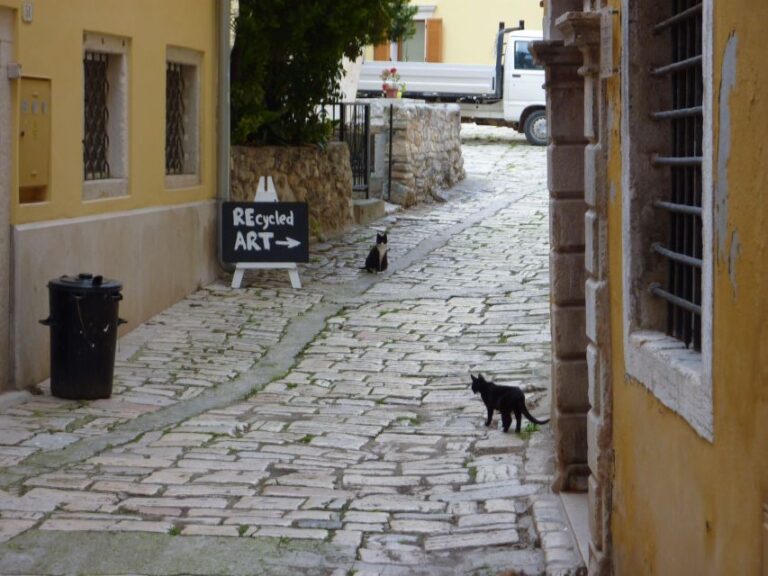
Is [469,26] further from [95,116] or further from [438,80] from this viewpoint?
[95,116]

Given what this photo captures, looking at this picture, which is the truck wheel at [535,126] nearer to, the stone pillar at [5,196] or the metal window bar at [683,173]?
the stone pillar at [5,196]

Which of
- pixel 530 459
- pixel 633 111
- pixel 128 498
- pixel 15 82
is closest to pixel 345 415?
pixel 530 459

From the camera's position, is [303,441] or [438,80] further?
[438,80]

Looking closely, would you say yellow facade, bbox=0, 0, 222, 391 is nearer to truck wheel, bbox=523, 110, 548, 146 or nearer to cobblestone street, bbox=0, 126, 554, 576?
cobblestone street, bbox=0, 126, 554, 576

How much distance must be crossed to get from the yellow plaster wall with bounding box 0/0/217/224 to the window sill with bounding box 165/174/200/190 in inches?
3.2

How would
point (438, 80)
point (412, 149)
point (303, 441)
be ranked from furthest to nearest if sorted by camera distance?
point (438, 80)
point (412, 149)
point (303, 441)

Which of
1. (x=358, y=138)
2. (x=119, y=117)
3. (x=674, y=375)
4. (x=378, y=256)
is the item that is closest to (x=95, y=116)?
(x=119, y=117)

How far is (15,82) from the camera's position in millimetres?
10719

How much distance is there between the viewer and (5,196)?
34.9ft

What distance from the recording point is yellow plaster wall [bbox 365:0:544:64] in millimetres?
39812

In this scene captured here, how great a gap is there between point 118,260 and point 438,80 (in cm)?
2054

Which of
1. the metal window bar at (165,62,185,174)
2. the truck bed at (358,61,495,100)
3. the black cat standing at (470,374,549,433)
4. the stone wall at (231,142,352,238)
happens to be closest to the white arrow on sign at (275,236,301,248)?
the metal window bar at (165,62,185,174)

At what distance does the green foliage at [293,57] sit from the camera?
1719cm

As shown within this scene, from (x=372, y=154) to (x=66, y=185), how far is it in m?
10.8
